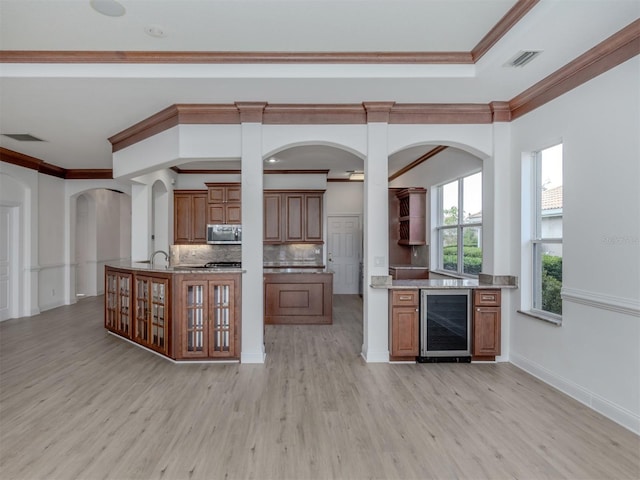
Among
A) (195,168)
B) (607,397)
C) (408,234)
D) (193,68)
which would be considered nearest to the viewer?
(607,397)

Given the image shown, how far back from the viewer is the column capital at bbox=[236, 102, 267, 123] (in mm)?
3949

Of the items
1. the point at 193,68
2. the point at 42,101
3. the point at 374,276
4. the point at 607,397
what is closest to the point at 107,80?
the point at 193,68

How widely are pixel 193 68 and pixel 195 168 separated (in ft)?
14.9

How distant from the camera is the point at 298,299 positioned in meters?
6.00

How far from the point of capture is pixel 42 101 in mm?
3799

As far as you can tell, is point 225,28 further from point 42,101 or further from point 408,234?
point 408,234

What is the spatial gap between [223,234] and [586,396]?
618 centimetres

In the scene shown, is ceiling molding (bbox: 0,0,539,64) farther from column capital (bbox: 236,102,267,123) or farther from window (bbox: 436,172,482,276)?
window (bbox: 436,172,482,276)

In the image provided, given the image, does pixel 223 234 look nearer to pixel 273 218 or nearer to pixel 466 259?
pixel 273 218

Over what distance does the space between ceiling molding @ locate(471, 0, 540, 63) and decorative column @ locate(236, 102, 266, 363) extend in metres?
2.22

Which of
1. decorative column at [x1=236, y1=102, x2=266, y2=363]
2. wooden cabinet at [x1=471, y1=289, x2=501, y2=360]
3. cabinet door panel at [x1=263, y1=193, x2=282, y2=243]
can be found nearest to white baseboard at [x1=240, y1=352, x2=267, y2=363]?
decorative column at [x1=236, y1=102, x2=266, y2=363]

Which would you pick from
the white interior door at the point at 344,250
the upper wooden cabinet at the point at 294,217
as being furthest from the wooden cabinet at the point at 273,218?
the white interior door at the point at 344,250

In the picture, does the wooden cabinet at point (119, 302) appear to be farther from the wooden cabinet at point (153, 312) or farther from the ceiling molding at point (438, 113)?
the ceiling molding at point (438, 113)

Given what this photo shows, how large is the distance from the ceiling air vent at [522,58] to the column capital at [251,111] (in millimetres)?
2350
